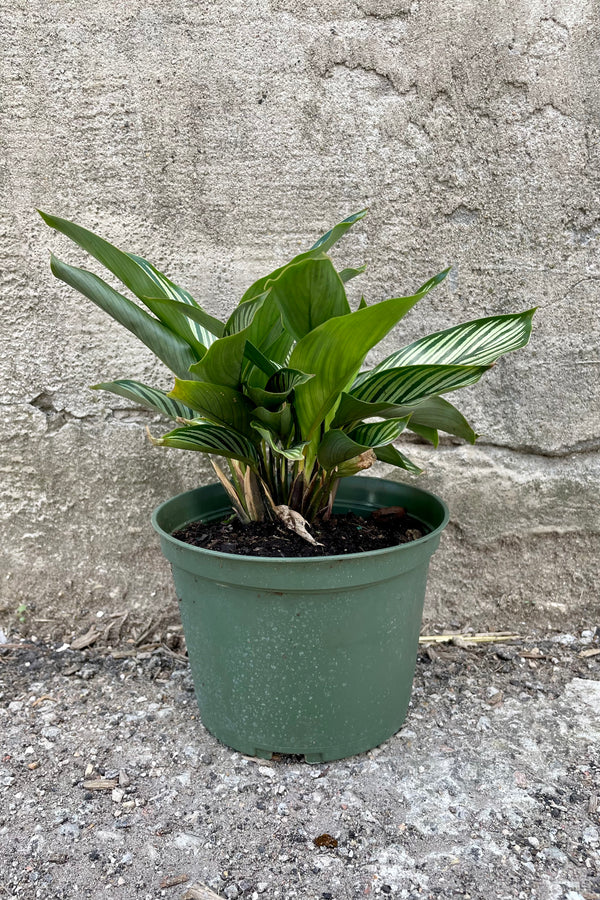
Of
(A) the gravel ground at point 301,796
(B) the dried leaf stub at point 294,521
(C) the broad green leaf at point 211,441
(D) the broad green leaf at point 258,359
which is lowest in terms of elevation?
(A) the gravel ground at point 301,796

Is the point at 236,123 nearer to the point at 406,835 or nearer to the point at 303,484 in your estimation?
the point at 303,484

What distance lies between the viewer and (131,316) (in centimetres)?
115

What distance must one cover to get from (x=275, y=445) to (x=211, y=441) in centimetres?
11

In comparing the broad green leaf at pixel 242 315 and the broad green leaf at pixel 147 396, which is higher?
the broad green leaf at pixel 242 315

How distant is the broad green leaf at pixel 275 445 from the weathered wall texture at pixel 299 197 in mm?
505

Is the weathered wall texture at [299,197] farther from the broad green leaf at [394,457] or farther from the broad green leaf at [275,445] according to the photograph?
the broad green leaf at [275,445]

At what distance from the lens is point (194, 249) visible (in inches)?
60.6

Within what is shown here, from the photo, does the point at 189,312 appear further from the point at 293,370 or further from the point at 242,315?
the point at 293,370

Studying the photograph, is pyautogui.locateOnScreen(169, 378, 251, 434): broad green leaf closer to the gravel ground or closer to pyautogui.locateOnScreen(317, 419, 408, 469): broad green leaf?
pyautogui.locateOnScreen(317, 419, 408, 469): broad green leaf

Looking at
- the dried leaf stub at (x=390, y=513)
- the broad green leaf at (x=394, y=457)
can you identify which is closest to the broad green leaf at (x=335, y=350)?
the broad green leaf at (x=394, y=457)

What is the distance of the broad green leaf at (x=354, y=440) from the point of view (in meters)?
1.08

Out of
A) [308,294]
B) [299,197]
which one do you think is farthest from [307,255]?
[299,197]

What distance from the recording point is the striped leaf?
3.45 feet

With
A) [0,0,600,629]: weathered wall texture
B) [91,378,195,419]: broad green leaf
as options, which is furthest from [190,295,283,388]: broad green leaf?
[0,0,600,629]: weathered wall texture
